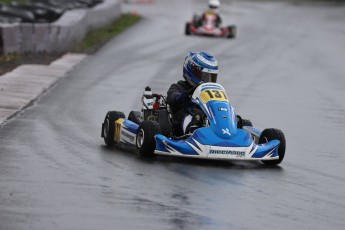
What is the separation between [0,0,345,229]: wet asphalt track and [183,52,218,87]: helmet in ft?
3.43

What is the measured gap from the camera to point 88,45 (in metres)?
23.8

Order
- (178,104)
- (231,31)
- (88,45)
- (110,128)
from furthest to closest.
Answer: (231,31)
(88,45)
(110,128)
(178,104)

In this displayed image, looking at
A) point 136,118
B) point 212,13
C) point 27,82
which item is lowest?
point 212,13

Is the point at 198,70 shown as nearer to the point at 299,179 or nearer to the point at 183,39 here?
the point at 299,179

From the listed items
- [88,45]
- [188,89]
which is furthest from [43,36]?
[188,89]

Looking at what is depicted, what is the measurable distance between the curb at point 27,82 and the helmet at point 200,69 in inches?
107

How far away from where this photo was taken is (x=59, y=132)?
41.2 ft

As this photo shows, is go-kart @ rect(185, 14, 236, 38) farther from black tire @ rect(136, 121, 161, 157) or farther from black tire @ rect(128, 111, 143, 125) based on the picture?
black tire @ rect(136, 121, 161, 157)

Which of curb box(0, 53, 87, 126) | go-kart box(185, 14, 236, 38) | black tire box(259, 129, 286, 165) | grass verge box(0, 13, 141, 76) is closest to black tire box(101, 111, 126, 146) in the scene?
curb box(0, 53, 87, 126)

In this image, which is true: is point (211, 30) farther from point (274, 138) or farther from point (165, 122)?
Answer: point (274, 138)

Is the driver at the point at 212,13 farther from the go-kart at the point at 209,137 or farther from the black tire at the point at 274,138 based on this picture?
the black tire at the point at 274,138

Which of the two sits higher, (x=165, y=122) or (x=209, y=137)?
(x=209, y=137)

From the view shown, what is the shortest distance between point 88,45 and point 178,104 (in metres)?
12.7

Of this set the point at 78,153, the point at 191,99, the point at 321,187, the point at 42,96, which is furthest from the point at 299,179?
the point at 42,96
